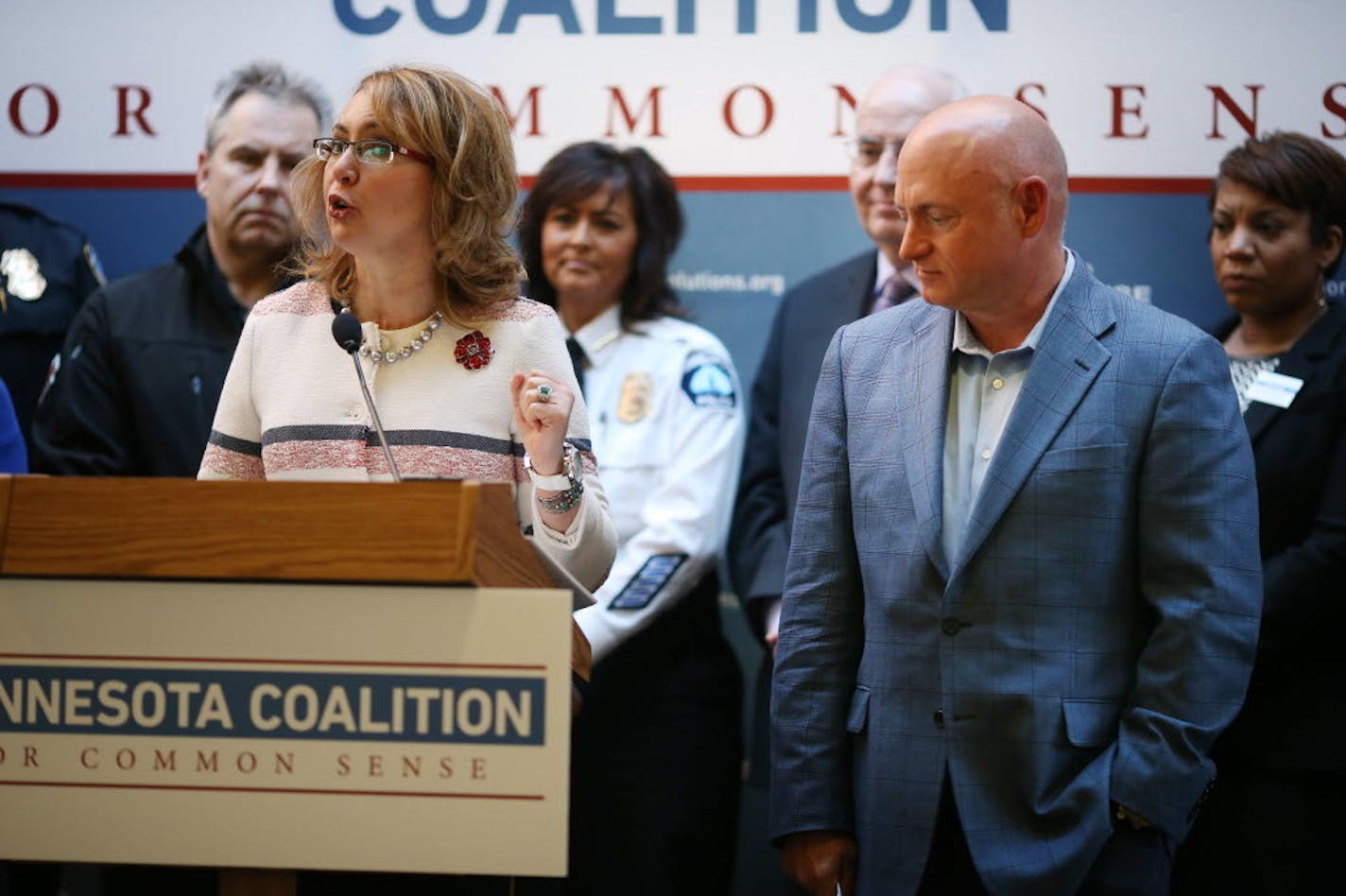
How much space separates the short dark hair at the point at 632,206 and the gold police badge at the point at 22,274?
1.23m

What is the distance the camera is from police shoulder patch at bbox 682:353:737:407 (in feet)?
12.2

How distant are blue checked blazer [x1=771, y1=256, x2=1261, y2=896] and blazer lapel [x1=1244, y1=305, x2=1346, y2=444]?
1.00m

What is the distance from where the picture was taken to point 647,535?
3.57 m

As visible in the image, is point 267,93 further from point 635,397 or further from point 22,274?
point 635,397

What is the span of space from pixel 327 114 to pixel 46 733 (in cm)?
252

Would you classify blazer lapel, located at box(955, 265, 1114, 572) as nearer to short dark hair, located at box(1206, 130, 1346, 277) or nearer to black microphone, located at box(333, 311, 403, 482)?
black microphone, located at box(333, 311, 403, 482)

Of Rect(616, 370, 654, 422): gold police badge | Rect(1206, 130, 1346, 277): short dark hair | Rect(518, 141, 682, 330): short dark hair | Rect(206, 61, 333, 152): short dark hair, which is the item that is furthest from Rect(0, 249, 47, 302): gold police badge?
Rect(1206, 130, 1346, 277): short dark hair

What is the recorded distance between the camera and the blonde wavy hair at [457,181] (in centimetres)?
251

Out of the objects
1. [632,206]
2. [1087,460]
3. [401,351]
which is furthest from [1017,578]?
[632,206]

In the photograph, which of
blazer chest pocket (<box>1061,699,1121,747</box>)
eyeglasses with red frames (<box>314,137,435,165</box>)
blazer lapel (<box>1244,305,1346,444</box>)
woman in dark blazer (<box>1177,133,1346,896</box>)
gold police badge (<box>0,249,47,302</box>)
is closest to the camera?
blazer chest pocket (<box>1061,699,1121,747</box>)

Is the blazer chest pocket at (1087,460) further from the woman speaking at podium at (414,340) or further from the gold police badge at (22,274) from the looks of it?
the gold police badge at (22,274)

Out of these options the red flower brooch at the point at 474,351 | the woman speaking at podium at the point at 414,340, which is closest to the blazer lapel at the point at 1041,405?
the woman speaking at podium at the point at 414,340

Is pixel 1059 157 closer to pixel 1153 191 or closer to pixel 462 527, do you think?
pixel 462 527

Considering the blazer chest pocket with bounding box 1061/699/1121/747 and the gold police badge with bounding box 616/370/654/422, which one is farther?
the gold police badge with bounding box 616/370/654/422
